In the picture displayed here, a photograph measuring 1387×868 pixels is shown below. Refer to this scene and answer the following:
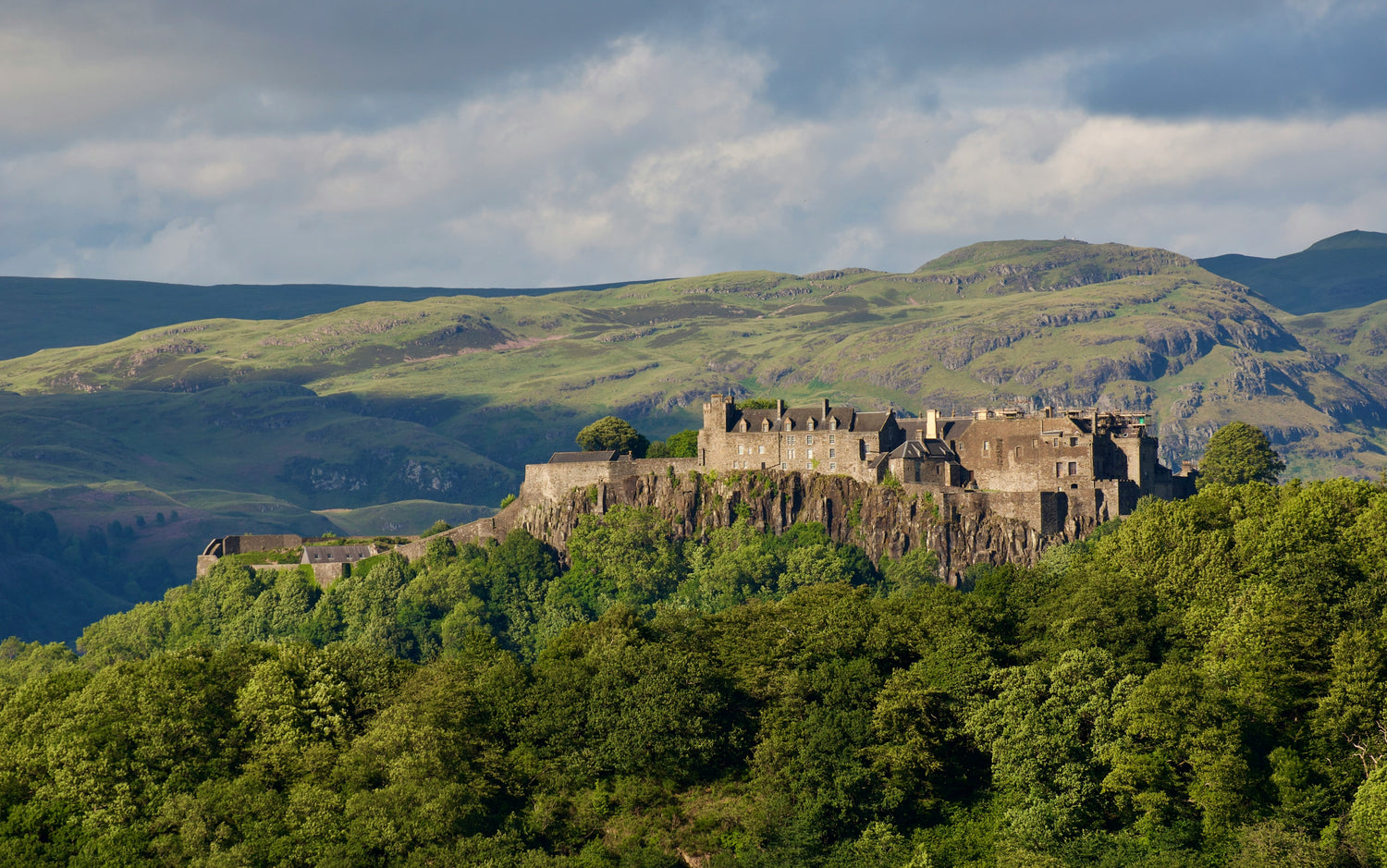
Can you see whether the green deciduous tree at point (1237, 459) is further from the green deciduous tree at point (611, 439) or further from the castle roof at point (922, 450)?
the green deciduous tree at point (611, 439)

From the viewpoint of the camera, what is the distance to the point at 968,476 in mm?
155875

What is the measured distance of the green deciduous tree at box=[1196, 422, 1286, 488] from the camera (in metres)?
162

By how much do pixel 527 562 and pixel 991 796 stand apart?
278 ft

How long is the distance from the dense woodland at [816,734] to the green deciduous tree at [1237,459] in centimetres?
5684

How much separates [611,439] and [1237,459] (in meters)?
63.3

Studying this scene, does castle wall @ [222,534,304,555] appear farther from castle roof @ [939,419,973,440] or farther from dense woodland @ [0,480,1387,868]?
dense woodland @ [0,480,1387,868]

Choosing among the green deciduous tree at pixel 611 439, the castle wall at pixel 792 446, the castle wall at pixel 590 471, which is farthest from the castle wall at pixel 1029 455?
the green deciduous tree at pixel 611 439

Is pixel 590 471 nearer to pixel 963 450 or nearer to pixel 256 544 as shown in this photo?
pixel 963 450

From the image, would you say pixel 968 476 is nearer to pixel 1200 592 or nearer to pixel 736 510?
pixel 736 510

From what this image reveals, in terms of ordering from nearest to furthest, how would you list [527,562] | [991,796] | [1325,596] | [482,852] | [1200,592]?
[482,852] → [991,796] → [1325,596] → [1200,592] → [527,562]

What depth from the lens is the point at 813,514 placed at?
157000 millimetres

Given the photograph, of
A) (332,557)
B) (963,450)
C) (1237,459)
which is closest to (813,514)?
(963,450)

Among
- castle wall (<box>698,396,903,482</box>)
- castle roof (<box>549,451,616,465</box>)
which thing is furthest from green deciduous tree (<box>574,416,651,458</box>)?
castle wall (<box>698,396,903,482</box>)

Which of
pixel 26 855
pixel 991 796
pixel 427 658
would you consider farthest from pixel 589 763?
pixel 427 658
